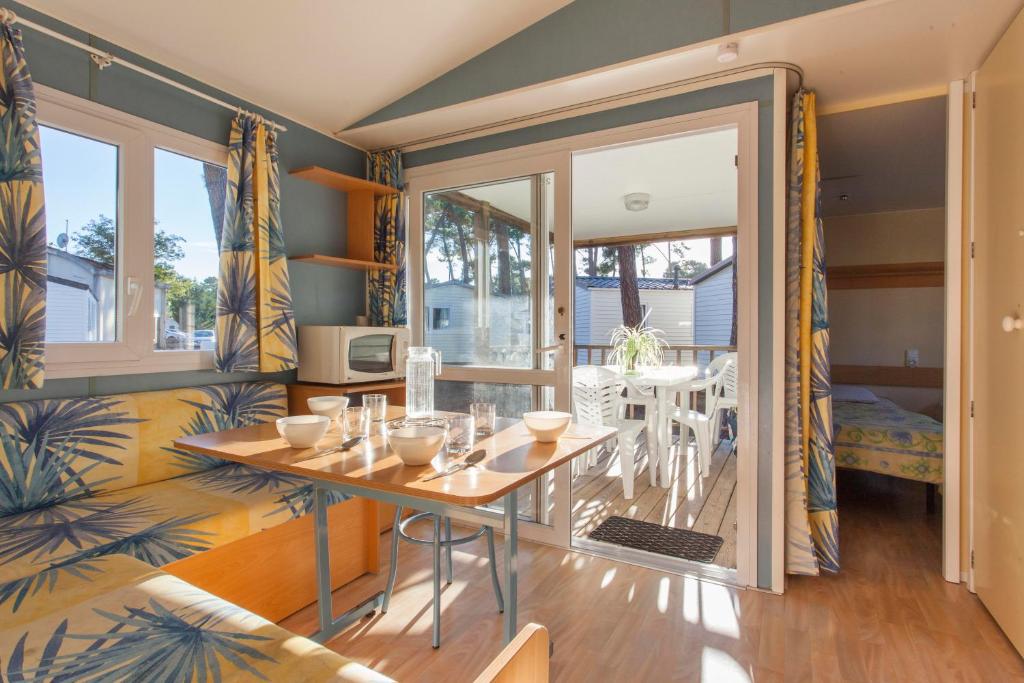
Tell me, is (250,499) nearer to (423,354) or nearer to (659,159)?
(423,354)

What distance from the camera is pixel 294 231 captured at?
3.06m

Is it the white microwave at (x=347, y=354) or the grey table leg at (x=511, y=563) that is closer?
the grey table leg at (x=511, y=563)

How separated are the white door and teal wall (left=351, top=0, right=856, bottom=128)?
0.74 metres

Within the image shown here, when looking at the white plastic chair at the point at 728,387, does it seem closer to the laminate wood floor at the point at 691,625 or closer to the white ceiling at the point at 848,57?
the laminate wood floor at the point at 691,625

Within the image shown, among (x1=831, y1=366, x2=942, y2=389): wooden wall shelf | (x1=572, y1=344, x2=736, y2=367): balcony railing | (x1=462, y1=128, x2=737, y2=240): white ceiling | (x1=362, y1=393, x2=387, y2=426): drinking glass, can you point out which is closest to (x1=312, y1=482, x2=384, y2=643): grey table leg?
(x1=362, y1=393, x2=387, y2=426): drinking glass

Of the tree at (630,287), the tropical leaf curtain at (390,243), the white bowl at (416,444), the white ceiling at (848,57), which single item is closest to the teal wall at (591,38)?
the white ceiling at (848,57)

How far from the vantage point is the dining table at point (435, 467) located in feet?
3.90

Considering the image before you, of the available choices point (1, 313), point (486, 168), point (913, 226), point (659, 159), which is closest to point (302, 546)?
point (1, 313)

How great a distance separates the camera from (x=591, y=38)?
7.88ft

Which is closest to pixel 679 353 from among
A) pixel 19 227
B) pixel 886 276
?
pixel 886 276

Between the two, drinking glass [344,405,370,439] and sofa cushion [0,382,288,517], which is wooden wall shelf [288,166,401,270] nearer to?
sofa cushion [0,382,288,517]

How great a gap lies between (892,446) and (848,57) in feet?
7.16

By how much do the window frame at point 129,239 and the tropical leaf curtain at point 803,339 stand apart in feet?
9.00

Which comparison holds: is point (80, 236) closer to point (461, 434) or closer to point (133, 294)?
point (133, 294)
